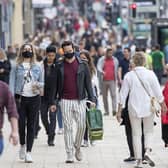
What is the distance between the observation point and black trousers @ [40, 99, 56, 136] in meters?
16.3

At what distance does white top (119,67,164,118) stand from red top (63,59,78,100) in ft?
2.48

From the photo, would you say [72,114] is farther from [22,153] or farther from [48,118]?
[48,118]

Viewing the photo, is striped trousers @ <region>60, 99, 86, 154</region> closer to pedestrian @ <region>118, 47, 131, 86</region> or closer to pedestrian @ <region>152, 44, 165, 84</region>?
pedestrian @ <region>118, 47, 131, 86</region>

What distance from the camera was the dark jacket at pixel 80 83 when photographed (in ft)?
44.9

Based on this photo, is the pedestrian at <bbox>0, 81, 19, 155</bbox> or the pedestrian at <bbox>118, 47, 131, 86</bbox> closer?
the pedestrian at <bbox>0, 81, 19, 155</bbox>

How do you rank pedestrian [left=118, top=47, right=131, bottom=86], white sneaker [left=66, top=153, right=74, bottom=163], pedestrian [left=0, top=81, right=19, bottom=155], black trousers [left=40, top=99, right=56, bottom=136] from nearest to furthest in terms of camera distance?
pedestrian [left=0, top=81, right=19, bottom=155]
white sneaker [left=66, top=153, right=74, bottom=163]
black trousers [left=40, top=99, right=56, bottom=136]
pedestrian [left=118, top=47, right=131, bottom=86]

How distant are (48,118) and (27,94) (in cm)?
289

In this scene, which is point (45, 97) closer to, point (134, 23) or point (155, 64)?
point (155, 64)

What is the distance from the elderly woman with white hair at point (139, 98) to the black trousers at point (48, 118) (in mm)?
3155

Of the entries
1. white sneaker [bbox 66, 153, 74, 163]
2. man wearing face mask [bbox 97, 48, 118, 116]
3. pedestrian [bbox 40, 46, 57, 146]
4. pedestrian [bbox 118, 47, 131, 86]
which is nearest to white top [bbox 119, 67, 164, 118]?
white sneaker [bbox 66, 153, 74, 163]

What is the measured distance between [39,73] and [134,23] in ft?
130

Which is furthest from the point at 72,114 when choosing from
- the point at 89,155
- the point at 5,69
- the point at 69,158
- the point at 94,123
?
the point at 5,69

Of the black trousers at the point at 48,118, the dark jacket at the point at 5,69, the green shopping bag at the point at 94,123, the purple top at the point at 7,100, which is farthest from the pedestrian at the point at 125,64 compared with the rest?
the purple top at the point at 7,100

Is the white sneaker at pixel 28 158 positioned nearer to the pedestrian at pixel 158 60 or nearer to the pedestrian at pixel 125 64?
the pedestrian at pixel 125 64
